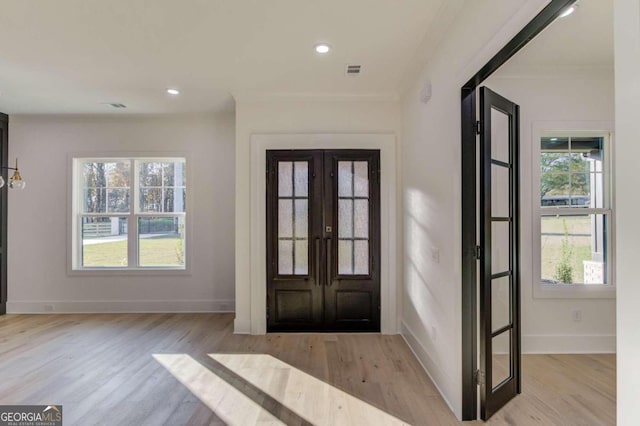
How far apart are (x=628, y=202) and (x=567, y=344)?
3.02 meters

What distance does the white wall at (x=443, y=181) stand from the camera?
191cm

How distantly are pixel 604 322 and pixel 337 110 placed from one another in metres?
3.52

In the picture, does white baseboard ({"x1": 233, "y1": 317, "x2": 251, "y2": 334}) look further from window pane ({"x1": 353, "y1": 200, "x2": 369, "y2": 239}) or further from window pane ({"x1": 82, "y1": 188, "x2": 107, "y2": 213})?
window pane ({"x1": 82, "y1": 188, "x2": 107, "y2": 213})

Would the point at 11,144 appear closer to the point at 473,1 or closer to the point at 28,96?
the point at 28,96

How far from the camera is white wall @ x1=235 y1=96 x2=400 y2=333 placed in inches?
154

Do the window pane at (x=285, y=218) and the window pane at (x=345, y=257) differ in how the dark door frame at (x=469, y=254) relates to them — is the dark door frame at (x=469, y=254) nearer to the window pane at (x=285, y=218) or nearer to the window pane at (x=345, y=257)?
the window pane at (x=345, y=257)

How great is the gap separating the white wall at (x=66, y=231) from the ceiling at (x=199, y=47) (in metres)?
0.79

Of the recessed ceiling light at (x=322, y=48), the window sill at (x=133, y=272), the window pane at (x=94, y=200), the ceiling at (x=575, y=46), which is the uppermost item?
the ceiling at (x=575, y=46)

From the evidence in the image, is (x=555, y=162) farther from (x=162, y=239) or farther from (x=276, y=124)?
(x=162, y=239)

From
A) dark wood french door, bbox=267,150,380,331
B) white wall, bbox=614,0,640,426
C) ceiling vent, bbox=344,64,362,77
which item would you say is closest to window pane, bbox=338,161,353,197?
dark wood french door, bbox=267,150,380,331

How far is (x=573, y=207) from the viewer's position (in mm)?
3398

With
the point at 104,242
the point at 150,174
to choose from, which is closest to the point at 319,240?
the point at 150,174

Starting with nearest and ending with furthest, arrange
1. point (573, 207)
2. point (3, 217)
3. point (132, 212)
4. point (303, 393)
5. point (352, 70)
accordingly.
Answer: point (303, 393), point (352, 70), point (573, 207), point (3, 217), point (132, 212)

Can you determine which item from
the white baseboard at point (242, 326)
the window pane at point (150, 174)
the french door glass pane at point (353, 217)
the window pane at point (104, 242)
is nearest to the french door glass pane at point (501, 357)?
the french door glass pane at point (353, 217)
